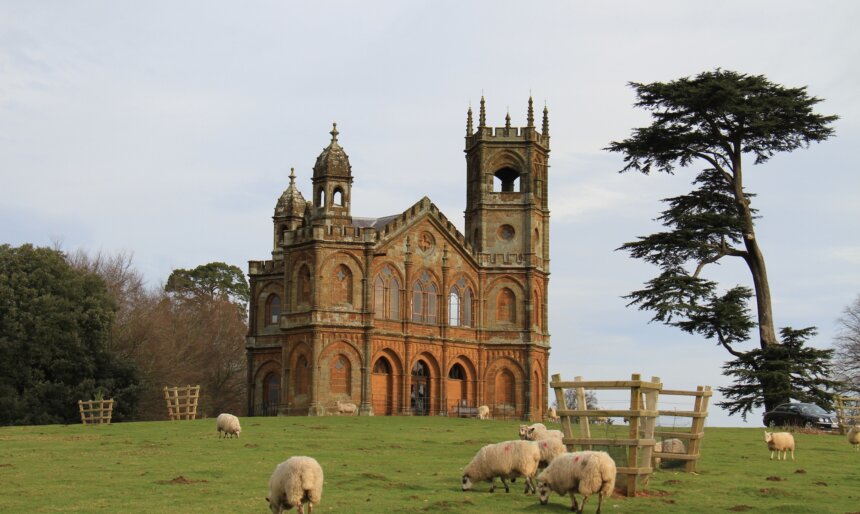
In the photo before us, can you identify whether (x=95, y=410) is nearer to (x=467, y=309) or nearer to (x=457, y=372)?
(x=457, y=372)

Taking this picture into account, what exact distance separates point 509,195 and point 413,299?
10.4m

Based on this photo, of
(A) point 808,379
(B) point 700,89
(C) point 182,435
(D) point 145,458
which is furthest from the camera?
(B) point 700,89

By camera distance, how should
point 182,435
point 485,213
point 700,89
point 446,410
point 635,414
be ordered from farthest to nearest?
point 485,213, point 446,410, point 700,89, point 182,435, point 635,414

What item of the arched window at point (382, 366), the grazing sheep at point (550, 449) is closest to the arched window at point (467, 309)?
the arched window at point (382, 366)

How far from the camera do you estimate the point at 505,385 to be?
224 feet

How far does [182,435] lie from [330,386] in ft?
69.1

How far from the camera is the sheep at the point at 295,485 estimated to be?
19125 millimetres

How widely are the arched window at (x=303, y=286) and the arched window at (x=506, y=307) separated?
43.4 feet

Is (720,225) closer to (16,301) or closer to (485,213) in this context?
(485,213)

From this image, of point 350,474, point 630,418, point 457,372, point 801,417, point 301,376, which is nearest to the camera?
point 630,418

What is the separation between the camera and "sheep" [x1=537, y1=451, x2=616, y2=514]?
64.1 ft

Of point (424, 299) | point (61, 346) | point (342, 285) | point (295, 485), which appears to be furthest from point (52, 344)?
point (295, 485)

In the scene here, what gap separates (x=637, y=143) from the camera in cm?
5644

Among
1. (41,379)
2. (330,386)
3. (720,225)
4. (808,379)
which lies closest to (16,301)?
(41,379)
